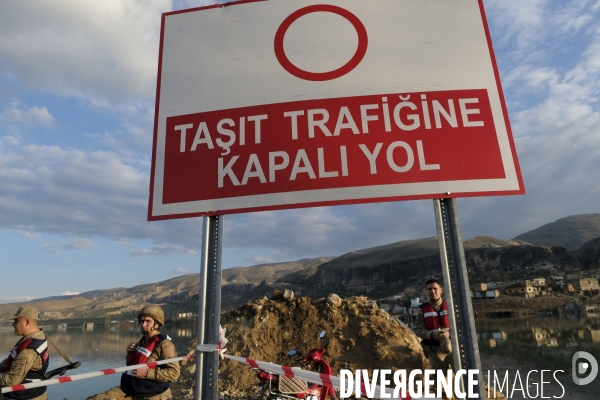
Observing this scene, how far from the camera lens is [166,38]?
4.48m

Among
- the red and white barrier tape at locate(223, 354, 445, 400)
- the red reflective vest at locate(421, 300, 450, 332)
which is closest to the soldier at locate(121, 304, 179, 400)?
the red and white barrier tape at locate(223, 354, 445, 400)

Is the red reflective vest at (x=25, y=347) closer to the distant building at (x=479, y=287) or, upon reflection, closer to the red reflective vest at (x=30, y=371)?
the red reflective vest at (x=30, y=371)

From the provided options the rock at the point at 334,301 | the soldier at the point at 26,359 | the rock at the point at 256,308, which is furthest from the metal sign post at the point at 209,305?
the rock at the point at 256,308

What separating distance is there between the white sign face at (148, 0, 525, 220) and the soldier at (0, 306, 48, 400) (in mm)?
2209

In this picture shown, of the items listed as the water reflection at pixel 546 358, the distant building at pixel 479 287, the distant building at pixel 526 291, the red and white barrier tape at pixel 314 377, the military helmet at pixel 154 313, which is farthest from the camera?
the distant building at pixel 479 287

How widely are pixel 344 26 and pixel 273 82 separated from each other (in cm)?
105

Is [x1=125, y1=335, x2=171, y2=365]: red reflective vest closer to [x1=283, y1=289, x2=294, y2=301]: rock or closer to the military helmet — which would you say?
the military helmet

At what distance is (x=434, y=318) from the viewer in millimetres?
5480

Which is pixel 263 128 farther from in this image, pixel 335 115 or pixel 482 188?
pixel 482 188

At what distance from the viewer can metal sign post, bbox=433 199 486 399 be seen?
303cm

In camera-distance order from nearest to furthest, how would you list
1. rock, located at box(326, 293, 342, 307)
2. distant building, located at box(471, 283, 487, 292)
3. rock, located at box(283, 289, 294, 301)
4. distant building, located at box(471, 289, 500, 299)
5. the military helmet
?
the military helmet
rock, located at box(326, 293, 342, 307)
rock, located at box(283, 289, 294, 301)
distant building, located at box(471, 289, 500, 299)
distant building, located at box(471, 283, 487, 292)

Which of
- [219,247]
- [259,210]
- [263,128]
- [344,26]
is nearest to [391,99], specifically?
[344,26]

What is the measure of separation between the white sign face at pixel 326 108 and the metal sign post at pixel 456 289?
261mm

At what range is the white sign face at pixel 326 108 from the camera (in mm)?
3619
